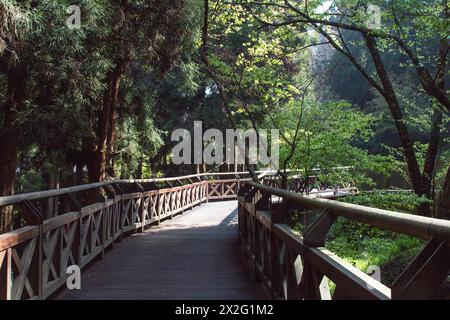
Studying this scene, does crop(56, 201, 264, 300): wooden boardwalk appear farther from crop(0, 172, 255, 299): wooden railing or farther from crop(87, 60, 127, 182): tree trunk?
crop(87, 60, 127, 182): tree trunk

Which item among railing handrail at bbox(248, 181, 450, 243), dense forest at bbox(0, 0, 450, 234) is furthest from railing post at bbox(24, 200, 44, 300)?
dense forest at bbox(0, 0, 450, 234)

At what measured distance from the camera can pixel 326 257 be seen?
8.36 ft

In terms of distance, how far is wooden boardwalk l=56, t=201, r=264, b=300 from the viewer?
463 centimetres

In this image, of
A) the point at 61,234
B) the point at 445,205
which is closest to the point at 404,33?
the point at 445,205

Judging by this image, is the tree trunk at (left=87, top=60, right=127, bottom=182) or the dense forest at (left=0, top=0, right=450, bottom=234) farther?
the tree trunk at (left=87, top=60, right=127, bottom=182)

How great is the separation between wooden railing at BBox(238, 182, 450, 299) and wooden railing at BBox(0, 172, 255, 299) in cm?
201

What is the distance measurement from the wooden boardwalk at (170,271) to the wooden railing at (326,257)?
452 mm

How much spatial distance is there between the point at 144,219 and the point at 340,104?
15.6 feet

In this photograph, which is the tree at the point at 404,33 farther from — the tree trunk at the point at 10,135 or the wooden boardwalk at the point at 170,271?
the tree trunk at the point at 10,135

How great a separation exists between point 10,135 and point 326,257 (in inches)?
254

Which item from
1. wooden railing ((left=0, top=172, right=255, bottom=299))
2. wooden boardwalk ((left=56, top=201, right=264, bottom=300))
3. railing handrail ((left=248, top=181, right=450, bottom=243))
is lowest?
wooden boardwalk ((left=56, top=201, right=264, bottom=300))

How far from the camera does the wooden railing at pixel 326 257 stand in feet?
5.24

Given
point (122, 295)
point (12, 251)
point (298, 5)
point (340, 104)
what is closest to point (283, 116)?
point (340, 104)

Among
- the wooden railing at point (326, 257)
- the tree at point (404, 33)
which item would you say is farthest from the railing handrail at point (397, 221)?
the tree at point (404, 33)
